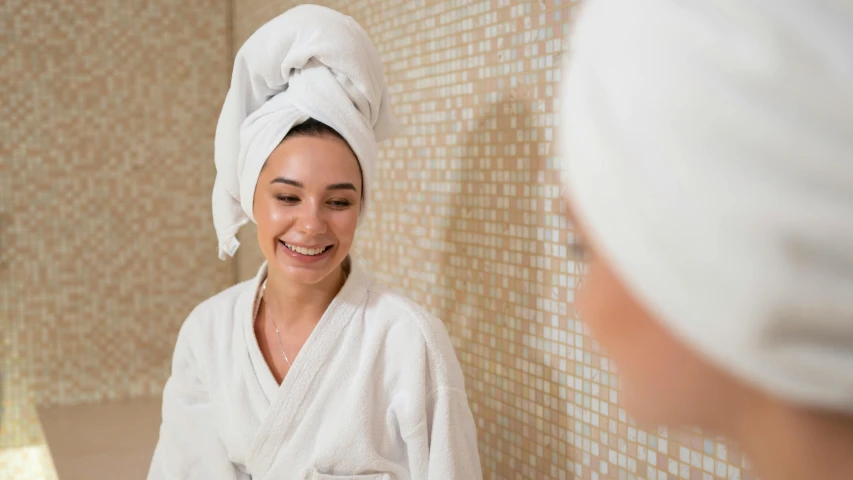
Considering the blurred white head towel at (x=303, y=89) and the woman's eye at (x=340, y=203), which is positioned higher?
the blurred white head towel at (x=303, y=89)

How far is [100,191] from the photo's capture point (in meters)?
2.55

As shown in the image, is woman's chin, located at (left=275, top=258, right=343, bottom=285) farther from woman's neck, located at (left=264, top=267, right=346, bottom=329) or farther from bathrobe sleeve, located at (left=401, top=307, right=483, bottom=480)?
bathrobe sleeve, located at (left=401, top=307, right=483, bottom=480)

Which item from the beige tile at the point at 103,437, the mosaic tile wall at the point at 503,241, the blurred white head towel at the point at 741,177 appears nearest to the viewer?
the blurred white head towel at the point at 741,177

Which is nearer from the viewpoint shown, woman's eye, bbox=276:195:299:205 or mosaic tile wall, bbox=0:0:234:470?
woman's eye, bbox=276:195:299:205

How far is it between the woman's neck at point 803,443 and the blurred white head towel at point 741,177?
0.06 ft

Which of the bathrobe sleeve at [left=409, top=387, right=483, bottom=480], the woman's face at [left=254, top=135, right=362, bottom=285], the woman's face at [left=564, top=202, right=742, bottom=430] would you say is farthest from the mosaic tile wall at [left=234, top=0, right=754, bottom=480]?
the woman's face at [left=564, top=202, right=742, bottom=430]

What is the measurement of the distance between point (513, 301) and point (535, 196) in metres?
0.18

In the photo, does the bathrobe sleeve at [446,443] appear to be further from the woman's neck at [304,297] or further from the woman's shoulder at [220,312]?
the woman's shoulder at [220,312]

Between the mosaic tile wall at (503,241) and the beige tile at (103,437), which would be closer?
the mosaic tile wall at (503,241)

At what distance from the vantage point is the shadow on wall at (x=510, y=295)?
123 cm

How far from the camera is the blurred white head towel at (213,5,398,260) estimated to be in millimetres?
1189

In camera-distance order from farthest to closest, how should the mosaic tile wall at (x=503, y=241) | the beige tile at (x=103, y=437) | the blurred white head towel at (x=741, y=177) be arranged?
the beige tile at (x=103, y=437) < the mosaic tile wall at (x=503, y=241) < the blurred white head towel at (x=741, y=177)

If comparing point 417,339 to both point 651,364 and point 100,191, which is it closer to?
point 651,364

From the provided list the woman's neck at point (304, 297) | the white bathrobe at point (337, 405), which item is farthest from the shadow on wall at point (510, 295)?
the woman's neck at point (304, 297)
